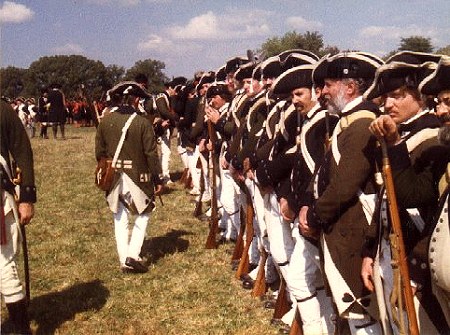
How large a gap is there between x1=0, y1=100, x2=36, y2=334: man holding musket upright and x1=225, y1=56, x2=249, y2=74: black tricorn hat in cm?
395

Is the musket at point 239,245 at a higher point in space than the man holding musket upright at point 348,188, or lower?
lower

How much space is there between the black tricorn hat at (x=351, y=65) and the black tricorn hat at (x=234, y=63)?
166 inches

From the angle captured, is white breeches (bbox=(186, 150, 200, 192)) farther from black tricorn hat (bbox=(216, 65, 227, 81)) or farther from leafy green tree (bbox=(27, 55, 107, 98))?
leafy green tree (bbox=(27, 55, 107, 98))

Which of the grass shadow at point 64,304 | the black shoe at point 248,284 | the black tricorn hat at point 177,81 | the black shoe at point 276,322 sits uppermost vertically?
the black tricorn hat at point 177,81

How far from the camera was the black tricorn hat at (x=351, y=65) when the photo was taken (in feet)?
12.2

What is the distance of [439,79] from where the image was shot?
284 cm

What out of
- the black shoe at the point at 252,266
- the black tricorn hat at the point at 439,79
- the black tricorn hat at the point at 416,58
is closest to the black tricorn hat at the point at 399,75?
the black tricorn hat at the point at 416,58

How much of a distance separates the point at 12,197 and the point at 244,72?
369cm

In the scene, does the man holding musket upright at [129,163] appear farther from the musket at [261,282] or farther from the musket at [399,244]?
the musket at [399,244]

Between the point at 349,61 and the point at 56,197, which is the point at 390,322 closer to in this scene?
the point at 349,61

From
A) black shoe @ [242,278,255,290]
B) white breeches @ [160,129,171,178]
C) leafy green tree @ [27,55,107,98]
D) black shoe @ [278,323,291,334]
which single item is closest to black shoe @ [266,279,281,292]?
black shoe @ [242,278,255,290]

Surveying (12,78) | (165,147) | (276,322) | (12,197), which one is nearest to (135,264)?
(276,322)

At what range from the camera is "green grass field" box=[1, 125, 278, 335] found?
18.4 ft

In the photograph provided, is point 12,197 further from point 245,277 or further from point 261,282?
point 245,277
